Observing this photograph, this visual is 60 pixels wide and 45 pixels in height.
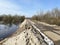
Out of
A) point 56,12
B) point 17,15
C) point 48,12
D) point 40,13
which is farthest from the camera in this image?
point 17,15

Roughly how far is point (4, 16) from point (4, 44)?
80.9 meters

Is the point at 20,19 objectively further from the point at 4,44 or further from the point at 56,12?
the point at 4,44

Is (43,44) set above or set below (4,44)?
above

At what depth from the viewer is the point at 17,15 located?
10031 cm

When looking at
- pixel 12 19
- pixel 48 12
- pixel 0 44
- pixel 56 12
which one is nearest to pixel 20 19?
pixel 12 19

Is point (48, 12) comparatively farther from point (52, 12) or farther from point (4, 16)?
point (4, 16)

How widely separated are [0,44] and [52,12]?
58.6 m

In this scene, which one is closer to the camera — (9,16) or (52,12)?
(52,12)

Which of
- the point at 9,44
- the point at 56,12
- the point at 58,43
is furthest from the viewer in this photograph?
the point at 56,12

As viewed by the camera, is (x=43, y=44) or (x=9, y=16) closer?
(x=43, y=44)

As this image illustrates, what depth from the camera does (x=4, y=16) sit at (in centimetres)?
9388

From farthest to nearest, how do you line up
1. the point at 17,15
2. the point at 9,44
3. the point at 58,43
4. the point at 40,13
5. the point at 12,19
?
the point at 17,15
the point at 12,19
the point at 40,13
the point at 9,44
the point at 58,43

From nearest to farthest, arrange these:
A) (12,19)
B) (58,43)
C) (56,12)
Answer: (58,43) → (56,12) → (12,19)

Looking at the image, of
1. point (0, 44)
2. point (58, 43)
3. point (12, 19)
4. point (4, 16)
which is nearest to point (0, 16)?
point (4, 16)
